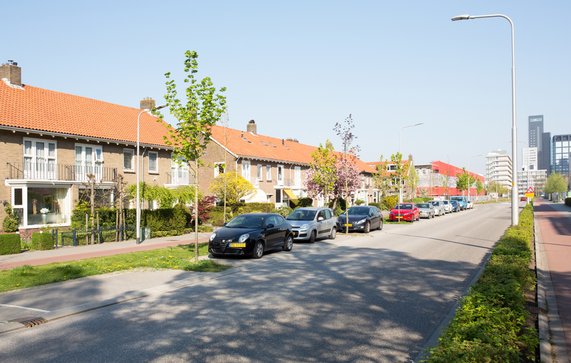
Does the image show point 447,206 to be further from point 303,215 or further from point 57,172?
point 57,172

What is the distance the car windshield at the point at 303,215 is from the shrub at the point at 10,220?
13.5 metres

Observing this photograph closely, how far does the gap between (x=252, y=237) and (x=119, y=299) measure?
21.3 ft

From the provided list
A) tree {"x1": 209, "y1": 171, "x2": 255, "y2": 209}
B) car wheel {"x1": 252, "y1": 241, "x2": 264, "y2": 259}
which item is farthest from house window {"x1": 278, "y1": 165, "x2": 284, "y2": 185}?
car wheel {"x1": 252, "y1": 241, "x2": 264, "y2": 259}

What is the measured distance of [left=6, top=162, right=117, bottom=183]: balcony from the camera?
81.3 feet

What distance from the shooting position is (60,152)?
2747 cm

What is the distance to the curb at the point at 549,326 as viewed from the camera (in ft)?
19.2

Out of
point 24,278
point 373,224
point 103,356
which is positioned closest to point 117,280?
point 24,278

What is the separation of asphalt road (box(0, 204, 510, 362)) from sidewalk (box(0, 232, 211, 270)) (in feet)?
23.8

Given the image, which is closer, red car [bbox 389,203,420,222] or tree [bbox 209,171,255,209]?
tree [bbox 209,171,255,209]

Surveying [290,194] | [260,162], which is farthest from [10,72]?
[290,194]

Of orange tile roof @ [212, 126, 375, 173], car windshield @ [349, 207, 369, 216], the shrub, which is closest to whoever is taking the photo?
the shrub

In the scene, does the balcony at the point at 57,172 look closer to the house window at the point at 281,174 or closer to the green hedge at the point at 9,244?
the green hedge at the point at 9,244

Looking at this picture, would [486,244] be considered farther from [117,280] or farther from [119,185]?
[119,185]

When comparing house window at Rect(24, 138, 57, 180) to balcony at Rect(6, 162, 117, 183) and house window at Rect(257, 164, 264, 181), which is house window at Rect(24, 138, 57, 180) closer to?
balcony at Rect(6, 162, 117, 183)
